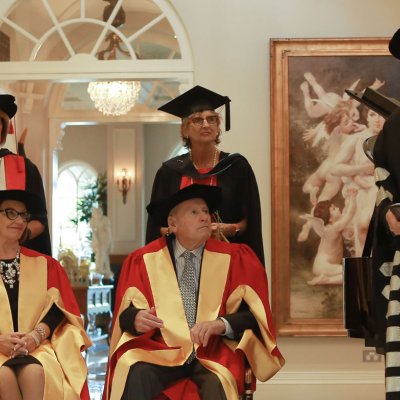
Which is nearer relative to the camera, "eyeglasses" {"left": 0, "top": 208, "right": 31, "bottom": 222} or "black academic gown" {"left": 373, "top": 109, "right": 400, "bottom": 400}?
"black academic gown" {"left": 373, "top": 109, "right": 400, "bottom": 400}

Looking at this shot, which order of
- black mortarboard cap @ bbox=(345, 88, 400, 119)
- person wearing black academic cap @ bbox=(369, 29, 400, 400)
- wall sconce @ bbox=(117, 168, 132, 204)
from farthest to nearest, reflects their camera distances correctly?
1. wall sconce @ bbox=(117, 168, 132, 204)
2. black mortarboard cap @ bbox=(345, 88, 400, 119)
3. person wearing black academic cap @ bbox=(369, 29, 400, 400)

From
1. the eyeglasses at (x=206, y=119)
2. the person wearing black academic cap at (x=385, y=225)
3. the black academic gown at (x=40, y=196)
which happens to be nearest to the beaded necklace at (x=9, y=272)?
the black academic gown at (x=40, y=196)

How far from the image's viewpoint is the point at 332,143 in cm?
624

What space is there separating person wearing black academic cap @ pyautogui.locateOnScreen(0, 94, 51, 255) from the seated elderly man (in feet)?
1.66

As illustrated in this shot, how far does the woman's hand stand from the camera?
3584mm

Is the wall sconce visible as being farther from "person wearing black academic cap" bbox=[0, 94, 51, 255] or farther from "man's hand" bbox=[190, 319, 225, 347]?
"man's hand" bbox=[190, 319, 225, 347]

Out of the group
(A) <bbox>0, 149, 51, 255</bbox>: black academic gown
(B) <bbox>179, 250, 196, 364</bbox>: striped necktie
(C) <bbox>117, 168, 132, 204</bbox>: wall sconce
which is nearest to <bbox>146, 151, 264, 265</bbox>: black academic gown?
(B) <bbox>179, 250, 196, 364</bbox>: striped necktie

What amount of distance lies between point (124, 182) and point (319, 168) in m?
10.7

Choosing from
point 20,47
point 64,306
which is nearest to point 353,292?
point 64,306

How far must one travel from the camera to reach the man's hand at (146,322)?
362 cm

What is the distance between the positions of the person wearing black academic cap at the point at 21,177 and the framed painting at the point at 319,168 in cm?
234

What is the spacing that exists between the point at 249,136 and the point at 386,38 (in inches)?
49.7

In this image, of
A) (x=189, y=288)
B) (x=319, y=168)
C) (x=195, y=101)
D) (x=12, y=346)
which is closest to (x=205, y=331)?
(x=189, y=288)

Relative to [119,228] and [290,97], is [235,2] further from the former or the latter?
[119,228]
